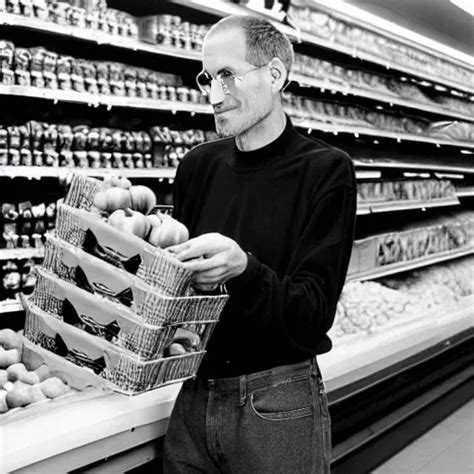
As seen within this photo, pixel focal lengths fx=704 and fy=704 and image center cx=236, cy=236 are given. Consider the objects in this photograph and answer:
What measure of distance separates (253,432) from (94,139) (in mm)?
2510

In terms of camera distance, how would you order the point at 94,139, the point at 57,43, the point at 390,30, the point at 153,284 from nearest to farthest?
the point at 153,284 < the point at 94,139 < the point at 57,43 < the point at 390,30

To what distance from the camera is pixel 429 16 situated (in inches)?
251

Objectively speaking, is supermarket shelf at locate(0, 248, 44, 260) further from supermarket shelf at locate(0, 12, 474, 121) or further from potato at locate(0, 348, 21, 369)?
potato at locate(0, 348, 21, 369)

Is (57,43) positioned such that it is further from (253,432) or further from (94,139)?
(253,432)

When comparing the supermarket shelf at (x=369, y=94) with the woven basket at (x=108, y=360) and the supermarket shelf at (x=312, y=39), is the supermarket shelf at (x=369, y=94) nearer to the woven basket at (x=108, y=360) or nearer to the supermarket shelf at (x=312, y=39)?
the supermarket shelf at (x=312, y=39)

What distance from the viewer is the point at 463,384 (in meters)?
4.49

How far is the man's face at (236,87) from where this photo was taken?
5.41ft

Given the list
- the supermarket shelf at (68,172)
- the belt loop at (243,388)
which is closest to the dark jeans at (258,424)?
the belt loop at (243,388)

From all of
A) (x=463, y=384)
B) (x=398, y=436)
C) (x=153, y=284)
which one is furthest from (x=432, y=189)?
(x=153, y=284)

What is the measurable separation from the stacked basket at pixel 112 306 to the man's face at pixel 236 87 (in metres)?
0.35

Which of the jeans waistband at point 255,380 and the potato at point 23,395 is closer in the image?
the jeans waistband at point 255,380

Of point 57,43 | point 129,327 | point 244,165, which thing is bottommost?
point 129,327

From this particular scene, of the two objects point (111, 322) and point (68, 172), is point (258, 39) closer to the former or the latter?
point (111, 322)

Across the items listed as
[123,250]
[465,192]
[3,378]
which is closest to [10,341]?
[3,378]
